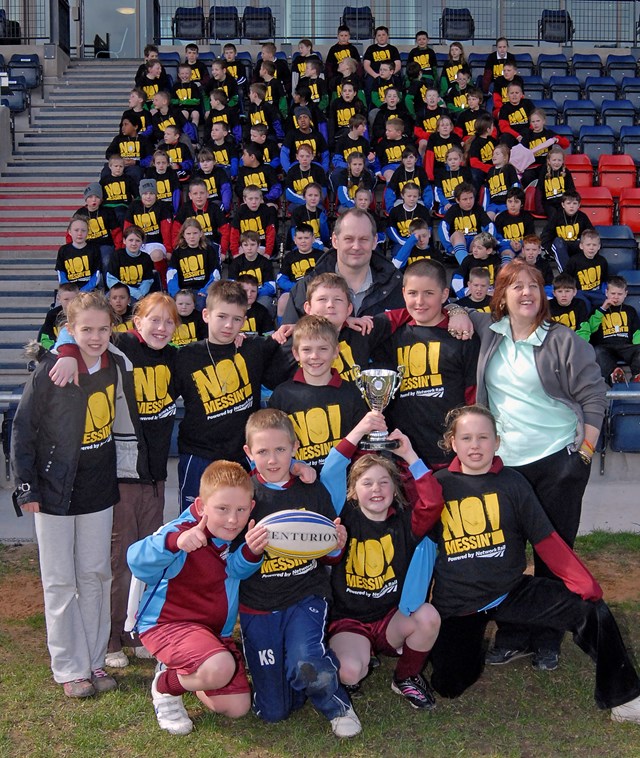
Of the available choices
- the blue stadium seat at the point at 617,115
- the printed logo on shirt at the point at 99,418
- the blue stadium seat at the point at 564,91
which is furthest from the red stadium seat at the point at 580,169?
the printed logo on shirt at the point at 99,418

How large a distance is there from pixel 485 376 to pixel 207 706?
191 cm

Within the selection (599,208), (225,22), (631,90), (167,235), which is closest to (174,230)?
(167,235)

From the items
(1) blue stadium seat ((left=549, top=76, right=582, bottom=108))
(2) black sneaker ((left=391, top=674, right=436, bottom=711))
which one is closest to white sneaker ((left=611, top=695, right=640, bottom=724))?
(2) black sneaker ((left=391, top=674, right=436, bottom=711))

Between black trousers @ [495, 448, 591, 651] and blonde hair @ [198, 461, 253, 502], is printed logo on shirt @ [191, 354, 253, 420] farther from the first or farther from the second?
black trousers @ [495, 448, 591, 651]

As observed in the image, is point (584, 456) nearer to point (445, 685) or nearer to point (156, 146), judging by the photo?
point (445, 685)

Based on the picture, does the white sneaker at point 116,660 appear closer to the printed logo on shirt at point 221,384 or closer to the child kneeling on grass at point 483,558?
the printed logo on shirt at point 221,384

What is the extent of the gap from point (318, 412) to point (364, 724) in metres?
1.34

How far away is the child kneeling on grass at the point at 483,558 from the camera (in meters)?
3.98

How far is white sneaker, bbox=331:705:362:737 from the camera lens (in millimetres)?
3707

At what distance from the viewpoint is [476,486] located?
4.05 metres

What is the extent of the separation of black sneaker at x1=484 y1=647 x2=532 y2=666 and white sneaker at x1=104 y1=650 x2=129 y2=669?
5.54 ft

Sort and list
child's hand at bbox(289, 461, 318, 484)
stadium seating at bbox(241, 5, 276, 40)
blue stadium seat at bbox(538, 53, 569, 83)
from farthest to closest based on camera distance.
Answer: stadium seating at bbox(241, 5, 276, 40) → blue stadium seat at bbox(538, 53, 569, 83) → child's hand at bbox(289, 461, 318, 484)

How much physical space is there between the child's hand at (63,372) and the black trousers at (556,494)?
6.64 feet

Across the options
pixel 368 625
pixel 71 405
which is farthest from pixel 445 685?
pixel 71 405
